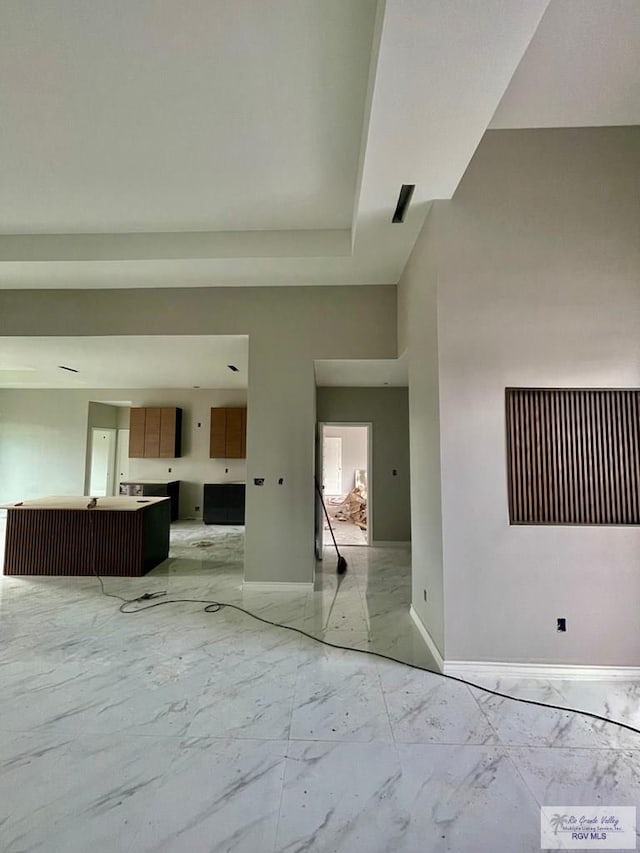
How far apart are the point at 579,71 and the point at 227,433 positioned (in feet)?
23.7

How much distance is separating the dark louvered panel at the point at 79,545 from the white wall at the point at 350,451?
288 inches

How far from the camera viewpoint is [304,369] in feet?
13.8

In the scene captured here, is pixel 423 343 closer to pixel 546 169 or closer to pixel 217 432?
pixel 546 169

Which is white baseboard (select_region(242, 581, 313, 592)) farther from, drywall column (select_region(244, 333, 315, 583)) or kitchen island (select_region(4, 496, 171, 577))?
kitchen island (select_region(4, 496, 171, 577))

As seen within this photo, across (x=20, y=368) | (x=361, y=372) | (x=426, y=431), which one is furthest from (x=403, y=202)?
(x=20, y=368)

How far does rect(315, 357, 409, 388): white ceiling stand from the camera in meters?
4.32

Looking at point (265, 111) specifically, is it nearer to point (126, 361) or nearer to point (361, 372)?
point (361, 372)

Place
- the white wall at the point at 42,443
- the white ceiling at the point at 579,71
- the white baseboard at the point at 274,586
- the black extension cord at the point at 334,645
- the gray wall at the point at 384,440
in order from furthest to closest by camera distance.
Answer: the white wall at the point at 42,443
the gray wall at the point at 384,440
the white baseboard at the point at 274,586
the black extension cord at the point at 334,645
the white ceiling at the point at 579,71

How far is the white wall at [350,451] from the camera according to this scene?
1127 cm

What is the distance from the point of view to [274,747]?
73.5 inches

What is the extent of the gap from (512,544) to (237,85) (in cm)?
329

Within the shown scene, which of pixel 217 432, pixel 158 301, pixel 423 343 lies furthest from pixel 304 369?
→ pixel 217 432

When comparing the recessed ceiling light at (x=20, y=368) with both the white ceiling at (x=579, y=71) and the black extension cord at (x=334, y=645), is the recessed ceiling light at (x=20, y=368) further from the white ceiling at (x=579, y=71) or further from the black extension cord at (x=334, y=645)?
the white ceiling at (x=579, y=71)

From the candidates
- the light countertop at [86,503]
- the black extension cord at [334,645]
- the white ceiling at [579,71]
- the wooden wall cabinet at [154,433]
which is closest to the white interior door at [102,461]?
the wooden wall cabinet at [154,433]
